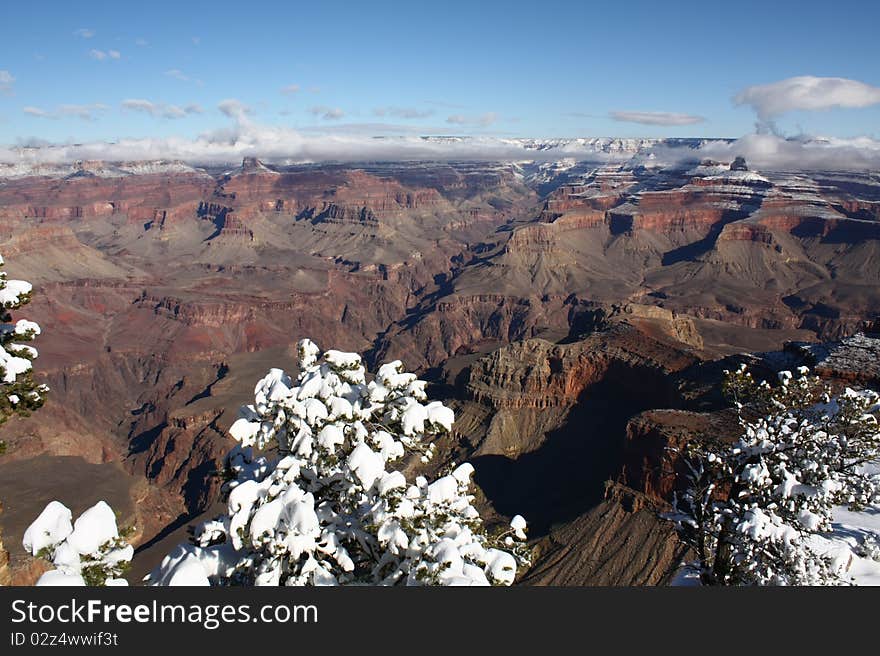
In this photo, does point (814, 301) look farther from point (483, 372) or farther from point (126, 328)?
point (126, 328)

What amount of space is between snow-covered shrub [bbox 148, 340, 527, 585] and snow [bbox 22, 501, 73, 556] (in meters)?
1.60

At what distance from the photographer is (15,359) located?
10789 mm

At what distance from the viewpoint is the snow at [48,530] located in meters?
9.11

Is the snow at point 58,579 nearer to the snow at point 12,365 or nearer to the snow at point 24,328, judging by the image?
the snow at point 12,365

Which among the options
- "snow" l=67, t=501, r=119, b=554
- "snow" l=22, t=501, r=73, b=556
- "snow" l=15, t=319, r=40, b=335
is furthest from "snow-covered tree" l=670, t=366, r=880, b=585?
"snow" l=15, t=319, r=40, b=335

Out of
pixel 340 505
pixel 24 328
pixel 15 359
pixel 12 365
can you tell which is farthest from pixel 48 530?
pixel 340 505

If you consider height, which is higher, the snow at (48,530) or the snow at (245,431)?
the snow at (245,431)

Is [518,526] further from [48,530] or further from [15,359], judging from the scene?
[15,359]

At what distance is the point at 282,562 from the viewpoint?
9.95 metres

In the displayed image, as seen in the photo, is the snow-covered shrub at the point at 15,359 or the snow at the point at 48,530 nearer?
the snow at the point at 48,530

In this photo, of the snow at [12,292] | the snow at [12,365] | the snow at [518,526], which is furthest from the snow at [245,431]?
the snow at [518,526]

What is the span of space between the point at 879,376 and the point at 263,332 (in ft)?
462

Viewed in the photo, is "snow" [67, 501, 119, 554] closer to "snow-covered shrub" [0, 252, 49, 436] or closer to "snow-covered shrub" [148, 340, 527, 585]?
"snow-covered shrub" [148, 340, 527, 585]

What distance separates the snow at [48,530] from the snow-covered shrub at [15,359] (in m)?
2.36
